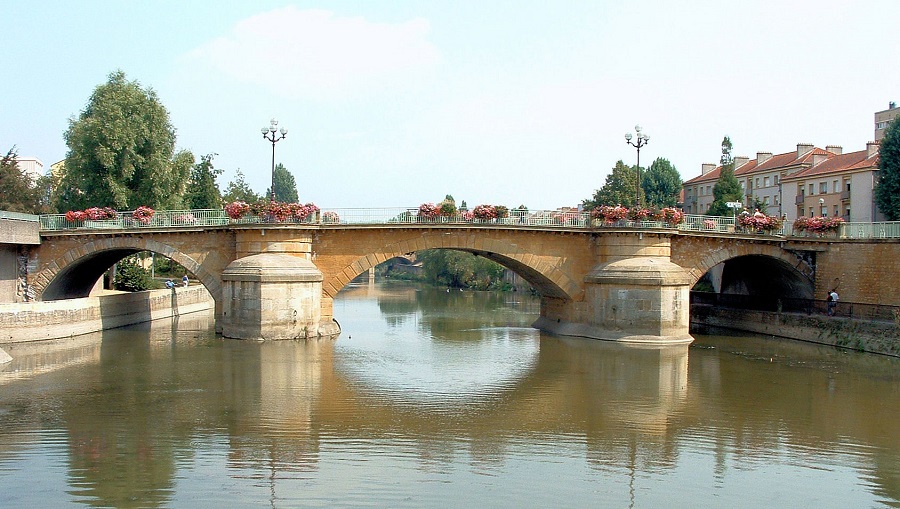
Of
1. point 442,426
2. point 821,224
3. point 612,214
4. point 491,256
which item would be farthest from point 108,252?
point 821,224

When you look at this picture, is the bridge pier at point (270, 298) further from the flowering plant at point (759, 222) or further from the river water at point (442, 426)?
the flowering plant at point (759, 222)

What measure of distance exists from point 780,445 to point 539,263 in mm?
19221

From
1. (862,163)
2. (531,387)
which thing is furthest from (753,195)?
(531,387)

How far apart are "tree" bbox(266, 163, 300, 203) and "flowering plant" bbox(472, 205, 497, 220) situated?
9750 cm

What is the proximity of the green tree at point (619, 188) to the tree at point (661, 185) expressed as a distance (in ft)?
25.0

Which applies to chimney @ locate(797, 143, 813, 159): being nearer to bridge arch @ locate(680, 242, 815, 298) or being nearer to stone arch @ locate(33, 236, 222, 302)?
bridge arch @ locate(680, 242, 815, 298)

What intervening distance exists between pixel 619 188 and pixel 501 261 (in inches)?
1179

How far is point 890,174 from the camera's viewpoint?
155 ft

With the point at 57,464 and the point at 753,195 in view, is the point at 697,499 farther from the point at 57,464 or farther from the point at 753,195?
the point at 753,195

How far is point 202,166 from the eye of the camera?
6138cm

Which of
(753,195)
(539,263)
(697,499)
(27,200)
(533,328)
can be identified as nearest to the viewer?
(697,499)

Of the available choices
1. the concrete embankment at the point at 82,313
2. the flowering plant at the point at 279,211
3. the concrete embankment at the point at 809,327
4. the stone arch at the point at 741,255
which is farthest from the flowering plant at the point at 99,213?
the concrete embankment at the point at 809,327

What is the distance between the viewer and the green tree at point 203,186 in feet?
199

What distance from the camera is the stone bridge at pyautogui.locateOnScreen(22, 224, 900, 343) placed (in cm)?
3209
